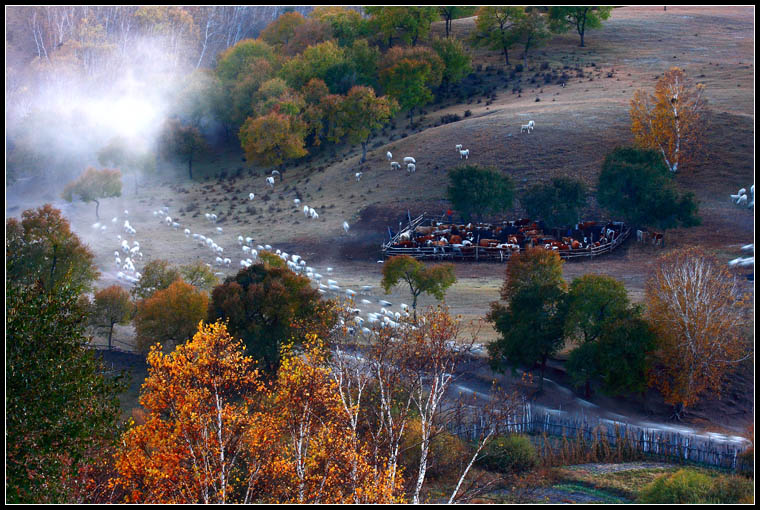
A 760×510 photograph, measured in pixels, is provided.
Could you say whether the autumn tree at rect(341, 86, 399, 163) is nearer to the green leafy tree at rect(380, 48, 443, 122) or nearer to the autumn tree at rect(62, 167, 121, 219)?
the green leafy tree at rect(380, 48, 443, 122)

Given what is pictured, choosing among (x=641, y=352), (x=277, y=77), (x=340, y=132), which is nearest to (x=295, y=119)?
(x=340, y=132)

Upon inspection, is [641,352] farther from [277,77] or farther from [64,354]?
[277,77]

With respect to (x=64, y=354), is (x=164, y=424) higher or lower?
lower

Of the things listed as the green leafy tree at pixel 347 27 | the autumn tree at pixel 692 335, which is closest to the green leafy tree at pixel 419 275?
the autumn tree at pixel 692 335

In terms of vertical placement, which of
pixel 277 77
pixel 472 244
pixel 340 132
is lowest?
pixel 472 244

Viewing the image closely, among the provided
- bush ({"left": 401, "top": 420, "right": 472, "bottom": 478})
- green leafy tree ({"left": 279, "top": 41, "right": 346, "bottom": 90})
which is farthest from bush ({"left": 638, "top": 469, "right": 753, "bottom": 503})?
green leafy tree ({"left": 279, "top": 41, "right": 346, "bottom": 90})

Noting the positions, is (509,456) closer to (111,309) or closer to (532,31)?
(111,309)

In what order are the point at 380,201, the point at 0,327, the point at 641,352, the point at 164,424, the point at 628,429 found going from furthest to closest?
the point at 380,201
the point at 641,352
the point at 628,429
the point at 164,424
the point at 0,327
